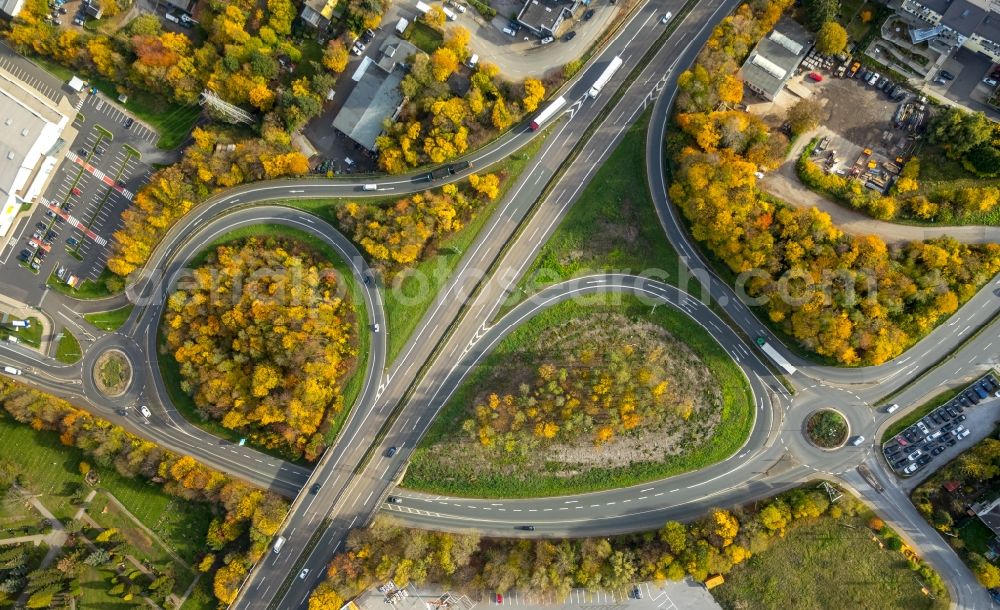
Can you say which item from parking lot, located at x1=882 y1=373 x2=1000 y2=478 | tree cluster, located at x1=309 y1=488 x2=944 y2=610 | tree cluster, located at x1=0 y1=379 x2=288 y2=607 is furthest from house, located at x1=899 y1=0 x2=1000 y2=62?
tree cluster, located at x1=0 y1=379 x2=288 y2=607

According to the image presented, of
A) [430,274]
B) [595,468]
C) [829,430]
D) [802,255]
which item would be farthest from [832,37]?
[595,468]

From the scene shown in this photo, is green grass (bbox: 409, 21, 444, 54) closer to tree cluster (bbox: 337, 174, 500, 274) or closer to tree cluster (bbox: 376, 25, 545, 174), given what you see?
tree cluster (bbox: 376, 25, 545, 174)

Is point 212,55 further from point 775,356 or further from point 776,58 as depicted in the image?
point 775,356

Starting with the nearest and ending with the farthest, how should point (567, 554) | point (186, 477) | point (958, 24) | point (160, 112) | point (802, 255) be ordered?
point (958, 24), point (802, 255), point (567, 554), point (186, 477), point (160, 112)

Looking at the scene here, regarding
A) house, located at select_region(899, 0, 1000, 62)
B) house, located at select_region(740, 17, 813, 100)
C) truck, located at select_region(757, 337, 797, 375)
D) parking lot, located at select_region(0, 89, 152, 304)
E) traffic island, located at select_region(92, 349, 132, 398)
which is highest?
house, located at select_region(899, 0, 1000, 62)

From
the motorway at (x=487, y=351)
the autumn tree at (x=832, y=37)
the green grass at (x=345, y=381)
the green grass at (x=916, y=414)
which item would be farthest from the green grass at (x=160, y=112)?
the green grass at (x=916, y=414)

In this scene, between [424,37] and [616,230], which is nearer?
[616,230]

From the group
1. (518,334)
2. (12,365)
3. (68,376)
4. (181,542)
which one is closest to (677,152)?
(518,334)

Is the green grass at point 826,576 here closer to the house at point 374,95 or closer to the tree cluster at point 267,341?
the tree cluster at point 267,341
